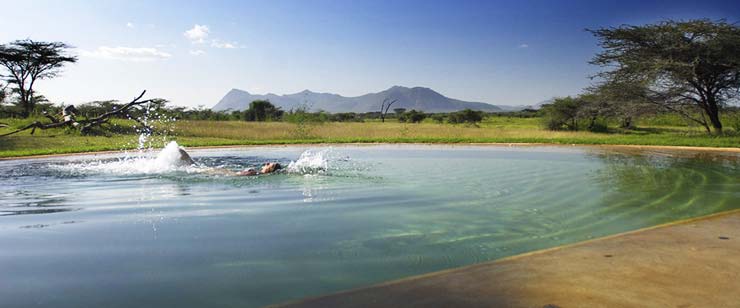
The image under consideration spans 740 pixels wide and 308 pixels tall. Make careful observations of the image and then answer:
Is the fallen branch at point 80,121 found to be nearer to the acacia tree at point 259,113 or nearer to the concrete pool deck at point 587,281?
the concrete pool deck at point 587,281

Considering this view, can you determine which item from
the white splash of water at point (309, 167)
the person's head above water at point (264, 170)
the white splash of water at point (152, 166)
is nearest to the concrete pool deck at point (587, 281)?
the person's head above water at point (264, 170)

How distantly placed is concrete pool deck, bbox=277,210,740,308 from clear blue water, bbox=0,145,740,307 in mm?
411

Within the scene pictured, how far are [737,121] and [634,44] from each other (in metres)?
5.71

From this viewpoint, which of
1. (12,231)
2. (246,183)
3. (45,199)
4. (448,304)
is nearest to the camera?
(448,304)

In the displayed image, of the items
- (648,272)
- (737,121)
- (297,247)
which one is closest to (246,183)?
(297,247)

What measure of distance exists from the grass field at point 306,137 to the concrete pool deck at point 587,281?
13281 mm

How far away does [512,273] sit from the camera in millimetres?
2684

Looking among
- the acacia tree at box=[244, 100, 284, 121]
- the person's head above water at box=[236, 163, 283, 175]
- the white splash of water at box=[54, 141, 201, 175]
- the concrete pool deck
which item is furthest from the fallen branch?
the acacia tree at box=[244, 100, 284, 121]

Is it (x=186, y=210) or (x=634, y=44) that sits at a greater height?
(x=634, y=44)

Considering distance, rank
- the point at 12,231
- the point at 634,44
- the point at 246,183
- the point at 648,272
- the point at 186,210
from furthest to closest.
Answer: the point at 634,44, the point at 246,183, the point at 186,210, the point at 12,231, the point at 648,272

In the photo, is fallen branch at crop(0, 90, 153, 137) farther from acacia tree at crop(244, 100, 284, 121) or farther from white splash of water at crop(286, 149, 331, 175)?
acacia tree at crop(244, 100, 284, 121)

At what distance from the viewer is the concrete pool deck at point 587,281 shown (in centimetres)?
225

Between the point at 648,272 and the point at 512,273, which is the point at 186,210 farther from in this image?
the point at 648,272

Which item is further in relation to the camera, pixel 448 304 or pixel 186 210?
pixel 186 210
